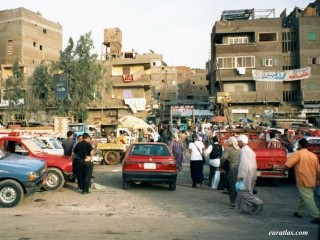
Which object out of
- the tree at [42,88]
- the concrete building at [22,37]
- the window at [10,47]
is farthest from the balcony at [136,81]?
the window at [10,47]

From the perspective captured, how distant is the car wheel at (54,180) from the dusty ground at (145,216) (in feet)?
0.83

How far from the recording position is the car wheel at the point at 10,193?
29.6ft

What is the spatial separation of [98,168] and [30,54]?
46516 mm

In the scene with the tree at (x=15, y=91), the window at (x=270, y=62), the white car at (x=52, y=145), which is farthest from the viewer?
the window at (x=270, y=62)

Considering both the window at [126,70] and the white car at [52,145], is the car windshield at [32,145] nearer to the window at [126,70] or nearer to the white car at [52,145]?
the white car at [52,145]

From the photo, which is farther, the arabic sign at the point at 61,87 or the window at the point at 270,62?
the window at the point at 270,62

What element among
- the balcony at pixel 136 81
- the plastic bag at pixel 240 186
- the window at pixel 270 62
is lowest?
the plastic bag at pixel 240 186

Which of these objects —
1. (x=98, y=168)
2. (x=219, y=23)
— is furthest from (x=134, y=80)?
(x=98, y=168)

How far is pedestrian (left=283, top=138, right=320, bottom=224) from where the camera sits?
7.78m

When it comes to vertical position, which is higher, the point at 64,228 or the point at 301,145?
the point at 301,145

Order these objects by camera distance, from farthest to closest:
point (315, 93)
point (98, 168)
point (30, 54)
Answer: point (30, 54) → point (315, 93) → point (98, 168)

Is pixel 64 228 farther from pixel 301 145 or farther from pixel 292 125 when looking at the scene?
pixel 292 125

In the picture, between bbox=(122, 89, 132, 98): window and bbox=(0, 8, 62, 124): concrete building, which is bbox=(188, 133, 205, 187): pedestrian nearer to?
bbox=(122, 89, 132, 98): window

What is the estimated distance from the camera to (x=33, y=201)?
991 cm
